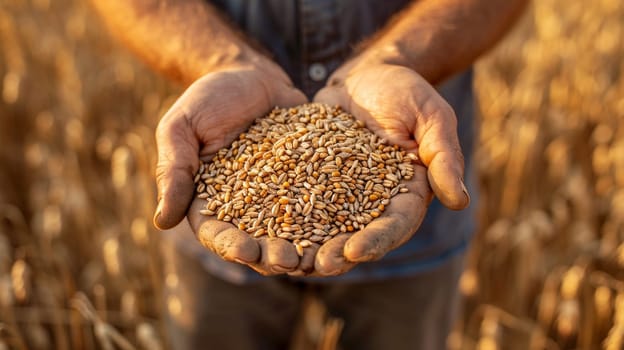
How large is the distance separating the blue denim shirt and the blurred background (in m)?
0.24

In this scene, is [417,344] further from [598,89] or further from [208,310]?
[598,89]

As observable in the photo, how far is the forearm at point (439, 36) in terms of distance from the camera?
1.45 meters

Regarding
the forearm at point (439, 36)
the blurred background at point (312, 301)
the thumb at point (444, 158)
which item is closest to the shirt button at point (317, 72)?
the forearm at point (439, 36)

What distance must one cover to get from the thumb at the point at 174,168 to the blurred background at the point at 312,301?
0.53 m

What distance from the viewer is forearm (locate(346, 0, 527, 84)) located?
4.77 ft

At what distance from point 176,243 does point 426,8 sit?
817 mm

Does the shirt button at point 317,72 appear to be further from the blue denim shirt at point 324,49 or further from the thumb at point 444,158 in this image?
the thumb at point 444,158

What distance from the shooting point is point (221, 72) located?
1.36 metres

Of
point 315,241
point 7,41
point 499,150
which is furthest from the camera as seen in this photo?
point 7,41

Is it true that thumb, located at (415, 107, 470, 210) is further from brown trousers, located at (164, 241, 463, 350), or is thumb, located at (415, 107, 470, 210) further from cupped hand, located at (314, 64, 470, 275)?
brown trousers, located at (164, 241, 463, 350)

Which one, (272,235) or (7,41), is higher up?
(272,235)

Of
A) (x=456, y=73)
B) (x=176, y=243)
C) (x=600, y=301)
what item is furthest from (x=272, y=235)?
(x=600, y=301)

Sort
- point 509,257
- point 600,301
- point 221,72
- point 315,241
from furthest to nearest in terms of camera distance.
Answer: point 509,257 < point 600,301 < point 221,72 < point 315,241

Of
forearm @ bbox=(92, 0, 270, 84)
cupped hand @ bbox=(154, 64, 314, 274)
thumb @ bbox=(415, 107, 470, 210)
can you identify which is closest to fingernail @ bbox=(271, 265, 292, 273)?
cupped hand @ bbox=(154, 64, 314, 274)
